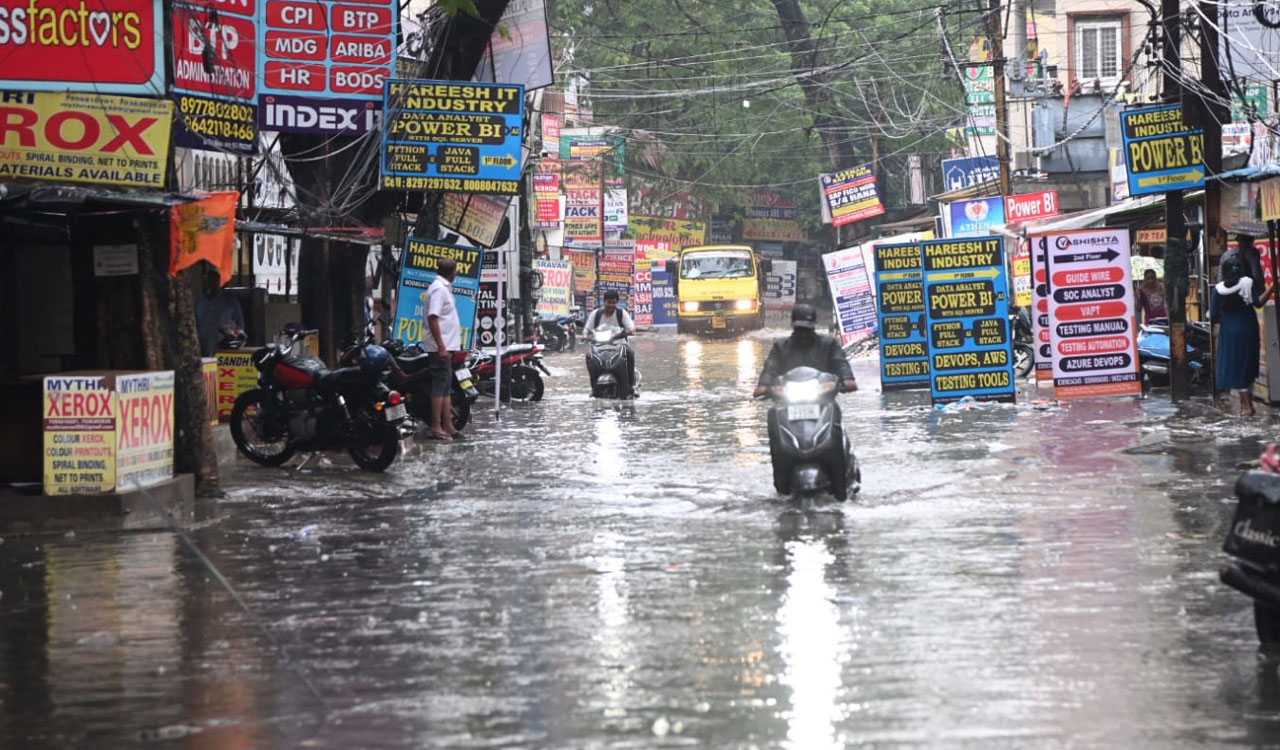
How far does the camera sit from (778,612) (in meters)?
8.38

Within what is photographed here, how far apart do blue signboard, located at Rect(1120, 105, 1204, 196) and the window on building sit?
21635 mm

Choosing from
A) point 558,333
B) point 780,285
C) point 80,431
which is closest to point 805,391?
point 80,431

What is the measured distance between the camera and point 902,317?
22.8 m

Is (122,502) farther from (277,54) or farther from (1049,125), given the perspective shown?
(1049,125)

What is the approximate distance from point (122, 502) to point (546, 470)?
436 centimetres

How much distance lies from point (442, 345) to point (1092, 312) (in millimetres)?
7900

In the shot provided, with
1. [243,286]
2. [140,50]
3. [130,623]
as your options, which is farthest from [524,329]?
[130,623]

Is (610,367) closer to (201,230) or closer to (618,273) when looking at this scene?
(201,230)

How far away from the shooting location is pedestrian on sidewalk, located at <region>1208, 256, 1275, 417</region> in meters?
18.5

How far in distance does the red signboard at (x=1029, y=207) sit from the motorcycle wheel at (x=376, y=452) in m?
19.6

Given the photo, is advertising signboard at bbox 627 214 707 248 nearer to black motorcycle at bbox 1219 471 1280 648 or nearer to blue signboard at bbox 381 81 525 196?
blue signboard at bbox 381 81 525 196

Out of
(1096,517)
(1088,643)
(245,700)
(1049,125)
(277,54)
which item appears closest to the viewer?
(245,700)

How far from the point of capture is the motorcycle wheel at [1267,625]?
7273mm

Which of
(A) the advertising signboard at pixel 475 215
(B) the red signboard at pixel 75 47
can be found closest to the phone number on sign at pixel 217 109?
(B) the red signboard at pixel 75 47
